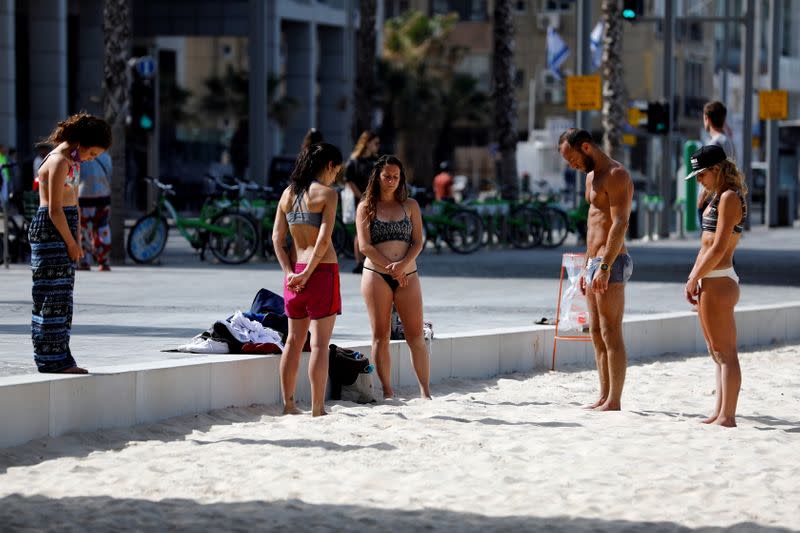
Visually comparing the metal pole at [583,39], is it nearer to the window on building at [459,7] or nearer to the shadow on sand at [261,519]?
the shadow on sand at [261,519]

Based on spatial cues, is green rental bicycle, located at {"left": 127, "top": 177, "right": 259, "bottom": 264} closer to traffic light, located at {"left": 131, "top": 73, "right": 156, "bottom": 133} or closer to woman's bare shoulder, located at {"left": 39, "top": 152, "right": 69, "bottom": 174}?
traffic light, located at {"left": 131, "top": 73, "right": 156, "bottom": 133}

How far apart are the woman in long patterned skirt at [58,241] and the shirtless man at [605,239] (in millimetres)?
2760

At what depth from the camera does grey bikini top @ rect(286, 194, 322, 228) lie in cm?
1055

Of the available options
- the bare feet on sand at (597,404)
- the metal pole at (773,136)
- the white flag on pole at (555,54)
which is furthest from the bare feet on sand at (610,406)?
the white flag on pole at (555,54)

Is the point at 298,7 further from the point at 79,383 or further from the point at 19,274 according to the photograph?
the point at 79,383

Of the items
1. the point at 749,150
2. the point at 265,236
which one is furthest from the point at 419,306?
the point at 749,150

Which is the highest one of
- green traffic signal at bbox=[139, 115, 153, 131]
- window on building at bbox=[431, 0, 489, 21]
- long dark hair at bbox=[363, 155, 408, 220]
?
window on building at bbox=[431, 0, 489, 21]

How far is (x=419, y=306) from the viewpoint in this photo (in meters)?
11.4

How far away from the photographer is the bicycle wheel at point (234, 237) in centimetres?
2438

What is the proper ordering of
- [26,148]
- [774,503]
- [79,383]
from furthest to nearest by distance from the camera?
[26,148], [79,383], [774,503]

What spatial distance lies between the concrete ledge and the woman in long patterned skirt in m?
0.27

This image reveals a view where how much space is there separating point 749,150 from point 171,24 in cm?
2295

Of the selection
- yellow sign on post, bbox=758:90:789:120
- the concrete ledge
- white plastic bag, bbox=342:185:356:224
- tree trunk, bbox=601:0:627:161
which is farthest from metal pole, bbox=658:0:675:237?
the concrete ledge

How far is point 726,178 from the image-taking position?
10211 millimetres
